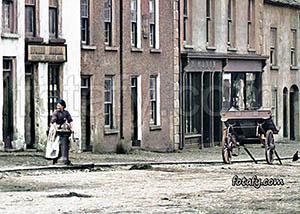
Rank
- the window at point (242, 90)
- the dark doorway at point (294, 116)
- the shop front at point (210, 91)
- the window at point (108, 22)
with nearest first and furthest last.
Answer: the window at point (108, 22)
the shop front at point (210, 91)
the window at point (242, 90)
the dark doorway at point (294, 116)

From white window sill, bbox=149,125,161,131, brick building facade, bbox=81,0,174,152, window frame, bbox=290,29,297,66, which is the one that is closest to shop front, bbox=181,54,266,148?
brick building facade, bbox=81,0,174,152

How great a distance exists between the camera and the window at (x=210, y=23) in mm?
43781

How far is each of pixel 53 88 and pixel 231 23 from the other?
14791mm

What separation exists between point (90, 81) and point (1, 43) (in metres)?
4.96

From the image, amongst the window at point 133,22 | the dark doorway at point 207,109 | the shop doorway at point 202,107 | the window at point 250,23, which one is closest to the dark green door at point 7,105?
the window at point 133,22

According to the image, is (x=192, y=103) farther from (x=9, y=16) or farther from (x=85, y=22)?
(x=9, y=16)

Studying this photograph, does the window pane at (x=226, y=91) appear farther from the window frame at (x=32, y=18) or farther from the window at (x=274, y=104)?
the window frame at (x=32, y=18)

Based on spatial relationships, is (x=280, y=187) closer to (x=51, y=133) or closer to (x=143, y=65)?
(x=51, y=133)

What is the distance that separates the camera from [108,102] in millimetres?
36219

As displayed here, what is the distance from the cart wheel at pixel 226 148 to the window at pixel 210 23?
48.0 ft

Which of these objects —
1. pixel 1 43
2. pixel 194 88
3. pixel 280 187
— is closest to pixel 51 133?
pixel 1 43

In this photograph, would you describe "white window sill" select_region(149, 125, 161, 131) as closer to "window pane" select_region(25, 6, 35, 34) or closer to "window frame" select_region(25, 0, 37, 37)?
"window frame" select_region(25, 0, 37, 37)

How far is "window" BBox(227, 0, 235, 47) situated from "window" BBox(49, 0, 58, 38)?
547 inches

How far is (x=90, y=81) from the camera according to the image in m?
35.1
